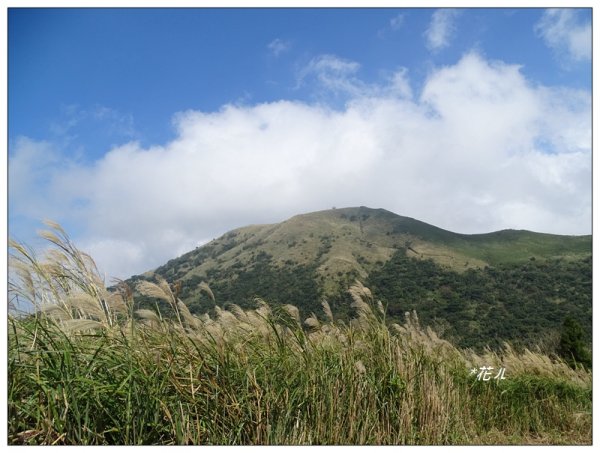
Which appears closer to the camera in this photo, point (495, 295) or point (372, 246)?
point (495, 295)

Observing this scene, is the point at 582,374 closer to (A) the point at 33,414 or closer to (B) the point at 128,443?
(B) the point at 128,443

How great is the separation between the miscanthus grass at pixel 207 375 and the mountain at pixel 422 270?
2.05 ft

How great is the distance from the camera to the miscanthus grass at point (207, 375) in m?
2.81

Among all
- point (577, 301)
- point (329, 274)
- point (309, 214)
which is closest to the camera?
point (577, 301)

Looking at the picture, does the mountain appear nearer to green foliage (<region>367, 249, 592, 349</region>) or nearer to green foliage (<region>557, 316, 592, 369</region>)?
green foliage (<region>367, 249, 592, 349</region>)

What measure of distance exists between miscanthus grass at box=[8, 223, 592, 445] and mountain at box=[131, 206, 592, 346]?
0.62 metres

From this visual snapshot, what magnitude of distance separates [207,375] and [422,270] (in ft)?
216

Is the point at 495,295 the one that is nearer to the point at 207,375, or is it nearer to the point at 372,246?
the point at 372,246

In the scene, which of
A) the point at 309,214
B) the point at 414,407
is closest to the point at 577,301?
the point at 414,407

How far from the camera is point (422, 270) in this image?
216 ft

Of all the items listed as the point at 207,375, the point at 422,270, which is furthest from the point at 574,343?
the point at 422,270

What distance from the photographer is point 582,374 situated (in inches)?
339

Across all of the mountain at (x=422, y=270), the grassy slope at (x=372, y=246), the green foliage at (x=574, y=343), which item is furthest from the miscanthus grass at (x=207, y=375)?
the grassy slope at (x=372, y=246)
